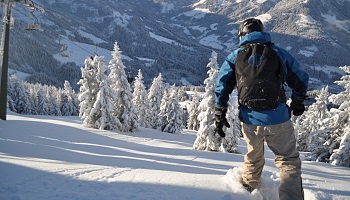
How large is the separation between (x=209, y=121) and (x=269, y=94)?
50.2 ft

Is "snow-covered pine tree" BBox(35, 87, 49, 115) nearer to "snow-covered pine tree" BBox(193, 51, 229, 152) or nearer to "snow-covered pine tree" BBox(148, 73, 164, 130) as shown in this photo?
"snow-covered pine tree" BBox(148, 73, 164, 130)

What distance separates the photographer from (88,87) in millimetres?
24719

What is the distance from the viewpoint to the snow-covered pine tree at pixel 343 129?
12.6 metres

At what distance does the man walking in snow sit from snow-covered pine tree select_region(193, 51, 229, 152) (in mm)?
14471

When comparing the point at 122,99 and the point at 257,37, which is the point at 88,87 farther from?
the point at 257,37

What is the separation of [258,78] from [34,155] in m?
5.76

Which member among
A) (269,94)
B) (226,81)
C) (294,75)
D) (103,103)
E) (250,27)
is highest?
(250,27)

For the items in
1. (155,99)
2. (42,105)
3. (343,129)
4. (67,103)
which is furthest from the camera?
(67,103)

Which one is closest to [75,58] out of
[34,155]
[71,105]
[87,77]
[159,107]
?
[71,105]

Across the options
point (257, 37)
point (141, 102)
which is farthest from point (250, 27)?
point (141, 102)

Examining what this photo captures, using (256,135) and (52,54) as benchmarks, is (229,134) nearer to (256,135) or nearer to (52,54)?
(256,135)

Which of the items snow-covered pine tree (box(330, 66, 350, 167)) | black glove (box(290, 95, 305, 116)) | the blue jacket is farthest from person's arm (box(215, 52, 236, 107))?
snow-covered pine tree (box(330, 66, 350, 167))

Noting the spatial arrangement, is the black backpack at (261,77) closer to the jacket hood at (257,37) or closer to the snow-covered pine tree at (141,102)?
the jacket hood at (257,37)

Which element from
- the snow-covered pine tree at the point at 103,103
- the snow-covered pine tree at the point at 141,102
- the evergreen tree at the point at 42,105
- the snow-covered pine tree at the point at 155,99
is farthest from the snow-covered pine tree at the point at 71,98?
the snow-covered pine tree at the point at 103,103
